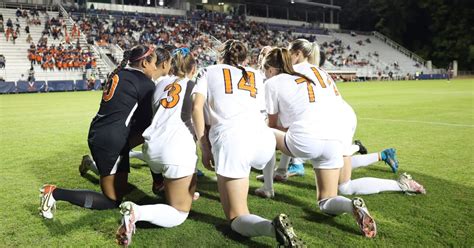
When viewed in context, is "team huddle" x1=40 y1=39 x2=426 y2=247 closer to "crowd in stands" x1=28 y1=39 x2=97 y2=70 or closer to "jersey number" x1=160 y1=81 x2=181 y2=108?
"jersey number" x1=160 y1=81 x2=181 y2=108

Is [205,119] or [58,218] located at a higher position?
[205,119]

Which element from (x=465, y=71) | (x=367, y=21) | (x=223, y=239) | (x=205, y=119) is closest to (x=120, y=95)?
(x=205, y=119)

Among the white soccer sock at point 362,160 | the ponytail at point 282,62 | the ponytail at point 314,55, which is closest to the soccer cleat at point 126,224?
the ponytail at point 282,62

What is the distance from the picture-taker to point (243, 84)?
13.2 feet

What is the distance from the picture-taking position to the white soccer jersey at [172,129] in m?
3.94

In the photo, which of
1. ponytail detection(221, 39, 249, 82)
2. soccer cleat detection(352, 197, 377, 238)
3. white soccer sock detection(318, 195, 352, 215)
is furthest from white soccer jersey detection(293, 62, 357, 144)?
soccer cleat detection(352, 197, 377, 238)

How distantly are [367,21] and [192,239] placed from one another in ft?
284

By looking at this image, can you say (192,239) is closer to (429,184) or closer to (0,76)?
(429,184)

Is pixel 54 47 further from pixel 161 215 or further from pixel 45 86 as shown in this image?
pixel 161 215

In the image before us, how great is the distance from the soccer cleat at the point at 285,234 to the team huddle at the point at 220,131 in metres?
0.16

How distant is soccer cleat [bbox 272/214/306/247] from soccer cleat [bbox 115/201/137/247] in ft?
3.99

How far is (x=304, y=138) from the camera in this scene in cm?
435

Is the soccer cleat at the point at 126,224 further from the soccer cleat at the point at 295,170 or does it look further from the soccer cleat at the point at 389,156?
the soccer cleat at the point at 389,156

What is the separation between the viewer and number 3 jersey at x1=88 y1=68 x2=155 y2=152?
434 centimetres
